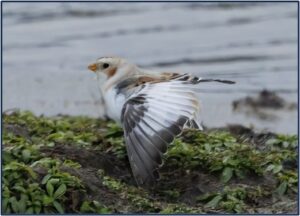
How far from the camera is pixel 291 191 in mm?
6727

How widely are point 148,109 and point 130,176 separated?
0.52m

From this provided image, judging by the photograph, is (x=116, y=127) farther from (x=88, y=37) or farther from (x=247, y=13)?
(x=247, y=13)

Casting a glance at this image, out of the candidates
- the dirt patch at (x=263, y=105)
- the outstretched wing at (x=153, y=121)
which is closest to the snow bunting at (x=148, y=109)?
the outstretched wing at (x=153, y=121)

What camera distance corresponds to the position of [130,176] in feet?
22.8

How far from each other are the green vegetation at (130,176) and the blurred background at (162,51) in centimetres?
246

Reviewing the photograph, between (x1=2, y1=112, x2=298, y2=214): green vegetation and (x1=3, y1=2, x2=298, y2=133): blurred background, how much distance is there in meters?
2.46

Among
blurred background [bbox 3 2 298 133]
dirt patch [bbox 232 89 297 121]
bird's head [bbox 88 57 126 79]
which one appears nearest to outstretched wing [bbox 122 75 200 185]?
bird's head [bbox 88 57 126 79]

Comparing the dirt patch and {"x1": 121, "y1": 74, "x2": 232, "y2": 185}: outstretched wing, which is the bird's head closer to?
{"x1": 121, "y1": 74, "x2": 232, "y2": 185}: outstretched wing

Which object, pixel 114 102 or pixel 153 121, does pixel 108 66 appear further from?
pixel 153 121

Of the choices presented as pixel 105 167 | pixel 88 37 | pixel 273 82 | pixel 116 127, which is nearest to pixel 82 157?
pixel 105 167

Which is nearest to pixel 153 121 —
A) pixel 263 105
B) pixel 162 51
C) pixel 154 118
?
pixel 154 118

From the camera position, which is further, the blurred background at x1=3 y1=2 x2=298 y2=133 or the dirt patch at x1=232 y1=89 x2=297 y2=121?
the blurred background at x1=3 y1=2 x2=298 y2=133

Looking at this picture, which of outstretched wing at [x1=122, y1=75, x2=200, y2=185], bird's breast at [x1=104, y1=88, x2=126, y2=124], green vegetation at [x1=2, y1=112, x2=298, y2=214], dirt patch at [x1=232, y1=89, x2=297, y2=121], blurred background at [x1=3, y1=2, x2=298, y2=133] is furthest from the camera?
blurred background at [x1=3, y1=2, x2=298, y2=133]

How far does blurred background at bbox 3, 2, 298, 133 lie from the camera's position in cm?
1086
